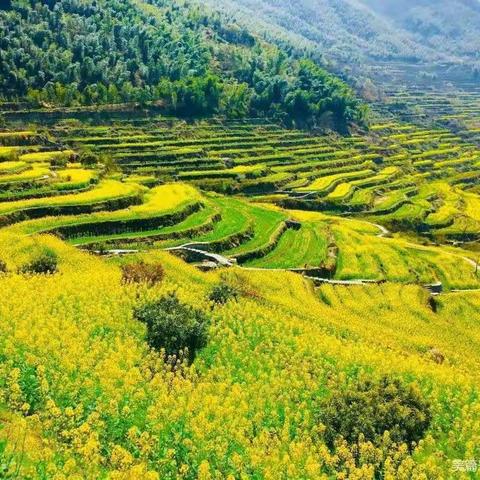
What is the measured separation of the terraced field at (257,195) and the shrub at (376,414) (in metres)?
26.5

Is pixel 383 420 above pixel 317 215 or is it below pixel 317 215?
above

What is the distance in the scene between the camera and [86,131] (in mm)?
85500

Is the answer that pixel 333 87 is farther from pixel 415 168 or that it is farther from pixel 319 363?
pixel 319 363

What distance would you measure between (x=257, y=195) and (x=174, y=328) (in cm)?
6215

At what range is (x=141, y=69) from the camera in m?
115

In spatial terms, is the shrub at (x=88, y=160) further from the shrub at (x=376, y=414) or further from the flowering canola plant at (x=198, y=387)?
the shrub at (x=376, y=414)

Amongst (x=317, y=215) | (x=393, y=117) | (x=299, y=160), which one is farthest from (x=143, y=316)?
(x=393, y=117)

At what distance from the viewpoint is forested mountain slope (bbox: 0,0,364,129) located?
97750 mm

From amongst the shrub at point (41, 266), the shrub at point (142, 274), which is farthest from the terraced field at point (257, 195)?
the shrub at point (142, 274)

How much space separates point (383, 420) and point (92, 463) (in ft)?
26.6

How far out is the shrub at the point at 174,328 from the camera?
2225cm

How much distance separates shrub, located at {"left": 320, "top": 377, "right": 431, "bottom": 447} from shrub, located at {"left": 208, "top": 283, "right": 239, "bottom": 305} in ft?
33.3

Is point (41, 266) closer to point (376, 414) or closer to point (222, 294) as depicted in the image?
point (222, 294)

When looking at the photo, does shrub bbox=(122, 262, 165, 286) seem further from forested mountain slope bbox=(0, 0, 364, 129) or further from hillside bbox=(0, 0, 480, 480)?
forested mountain slope bbox=(0, 0, 364, 129)
